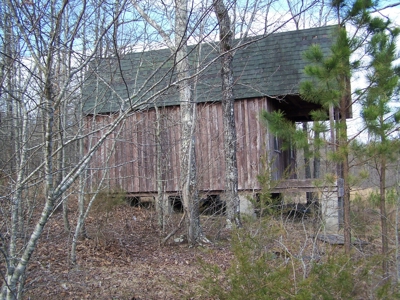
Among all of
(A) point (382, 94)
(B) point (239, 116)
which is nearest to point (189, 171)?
(A) point (382, 94)

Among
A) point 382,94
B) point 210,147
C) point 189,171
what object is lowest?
point 189,171

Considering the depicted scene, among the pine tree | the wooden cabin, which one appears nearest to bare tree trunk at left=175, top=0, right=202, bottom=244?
the wooden cabin

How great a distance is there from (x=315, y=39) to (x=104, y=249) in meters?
8.63

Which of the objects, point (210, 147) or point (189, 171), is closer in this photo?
point (189, 171)

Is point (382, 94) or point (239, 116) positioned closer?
point (382, 94)

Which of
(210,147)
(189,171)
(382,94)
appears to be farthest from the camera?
(210,147)

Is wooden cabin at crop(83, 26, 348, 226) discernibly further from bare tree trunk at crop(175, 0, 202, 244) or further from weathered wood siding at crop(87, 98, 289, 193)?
bare tree trunk at crop(175, 0, 202, 244)

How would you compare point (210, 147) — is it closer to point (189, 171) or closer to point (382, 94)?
point (189, 171)

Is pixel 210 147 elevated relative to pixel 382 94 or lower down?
lower down

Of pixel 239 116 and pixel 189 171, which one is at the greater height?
pixel 239 116

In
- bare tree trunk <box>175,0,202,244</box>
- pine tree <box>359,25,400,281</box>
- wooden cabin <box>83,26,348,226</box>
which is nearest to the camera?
pine tree <box>359,25,400,281</box>

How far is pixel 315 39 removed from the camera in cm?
1295

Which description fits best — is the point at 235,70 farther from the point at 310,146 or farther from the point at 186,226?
the point at 310,146

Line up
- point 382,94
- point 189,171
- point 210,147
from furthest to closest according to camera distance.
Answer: point 210,147
point 189,171
point 382,94
